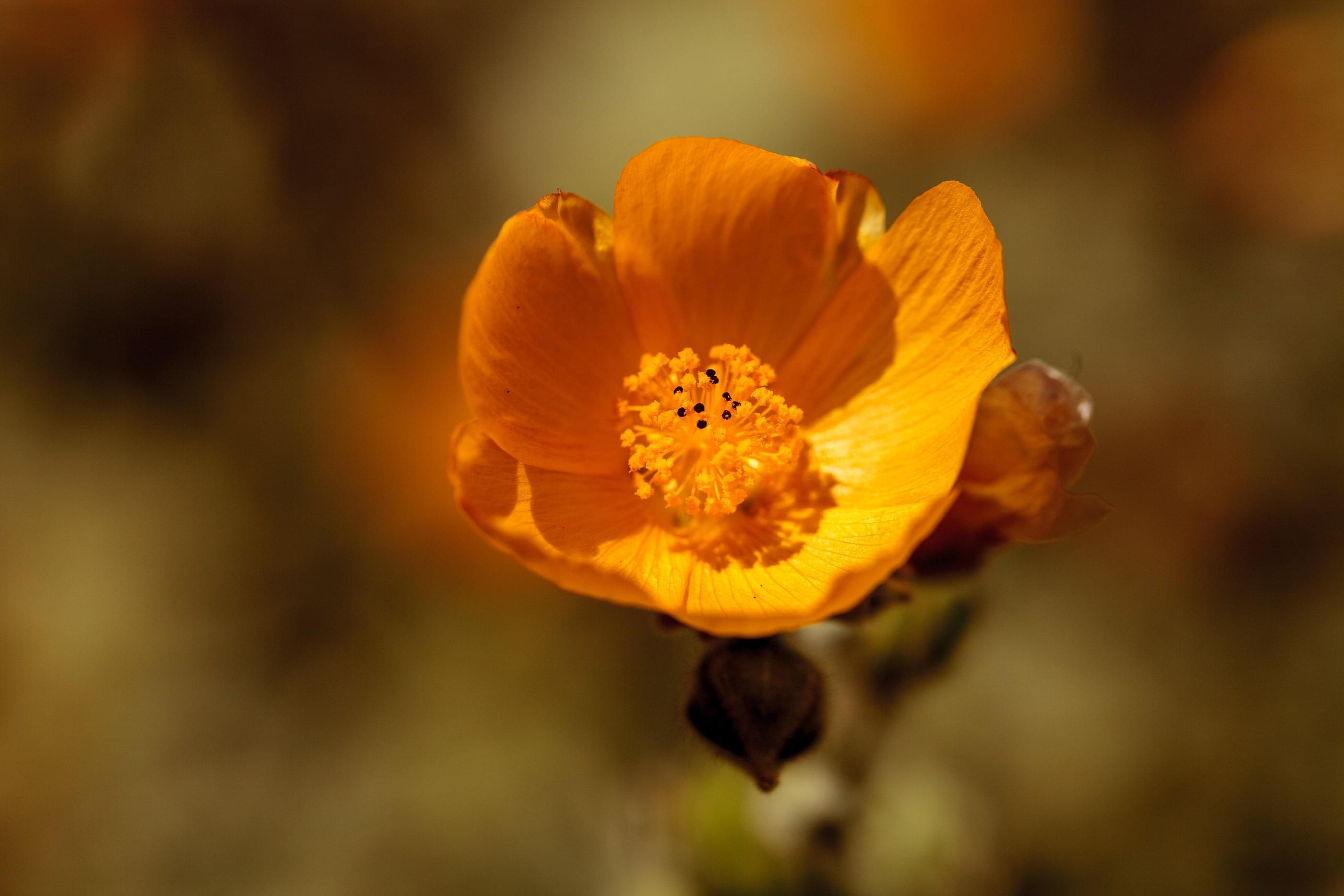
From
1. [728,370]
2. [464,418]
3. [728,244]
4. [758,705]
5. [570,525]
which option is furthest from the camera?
[464,418]

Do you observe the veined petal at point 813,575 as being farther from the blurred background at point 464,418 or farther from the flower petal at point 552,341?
the blurred background at point 464,418

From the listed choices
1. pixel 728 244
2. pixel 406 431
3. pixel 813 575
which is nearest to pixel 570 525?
pixel 813 575

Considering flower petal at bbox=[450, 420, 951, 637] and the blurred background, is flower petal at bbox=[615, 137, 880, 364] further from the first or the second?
the blurred background

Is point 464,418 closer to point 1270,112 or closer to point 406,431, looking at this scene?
point 406,431

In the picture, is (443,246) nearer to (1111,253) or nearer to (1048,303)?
(1048,303)

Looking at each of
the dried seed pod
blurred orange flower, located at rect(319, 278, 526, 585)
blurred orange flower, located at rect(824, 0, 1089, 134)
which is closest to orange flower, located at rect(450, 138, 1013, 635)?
the dried seed pod

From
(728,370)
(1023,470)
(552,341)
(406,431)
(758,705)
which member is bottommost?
(406,431)
